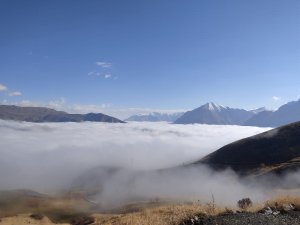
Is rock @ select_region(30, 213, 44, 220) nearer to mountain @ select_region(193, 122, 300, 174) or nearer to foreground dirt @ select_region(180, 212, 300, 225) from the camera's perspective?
mountain @ select_region(193, 122, 300, 174)

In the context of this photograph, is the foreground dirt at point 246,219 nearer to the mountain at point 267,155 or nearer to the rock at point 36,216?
the rock at point 36,216

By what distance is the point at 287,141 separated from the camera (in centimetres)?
19012

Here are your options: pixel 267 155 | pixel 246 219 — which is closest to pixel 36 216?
pixel 267 155

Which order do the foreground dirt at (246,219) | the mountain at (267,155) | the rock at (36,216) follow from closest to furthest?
the foreground dirt at (246,219) → the rock at (36,216) → the mountain at (267,155)

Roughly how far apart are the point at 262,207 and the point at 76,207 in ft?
485

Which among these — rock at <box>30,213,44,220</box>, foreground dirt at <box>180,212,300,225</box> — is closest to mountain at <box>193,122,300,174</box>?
rock at <box>30,213,44,220</box>

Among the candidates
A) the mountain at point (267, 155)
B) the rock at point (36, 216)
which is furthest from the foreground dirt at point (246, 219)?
the mountain at point (267, 155)

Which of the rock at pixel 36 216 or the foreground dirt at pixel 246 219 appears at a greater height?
the foreground dirt at pixel 246 219

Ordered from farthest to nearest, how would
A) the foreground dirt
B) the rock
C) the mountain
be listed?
1. the mountain
2. the rock
3. the foreground dirt

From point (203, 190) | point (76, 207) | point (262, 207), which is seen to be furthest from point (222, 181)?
point (262, 207)

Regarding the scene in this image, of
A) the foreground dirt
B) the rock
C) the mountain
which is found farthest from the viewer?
the mountain

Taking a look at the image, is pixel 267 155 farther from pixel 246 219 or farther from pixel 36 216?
pixel 246 219

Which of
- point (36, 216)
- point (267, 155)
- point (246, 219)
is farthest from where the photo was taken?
point (267, 155)

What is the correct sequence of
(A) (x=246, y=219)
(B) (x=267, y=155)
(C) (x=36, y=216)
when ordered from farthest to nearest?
1. (B) (x=267, y=155)
2. (C) (x=36, y=216)
3. (A) (x=246, y=219)
